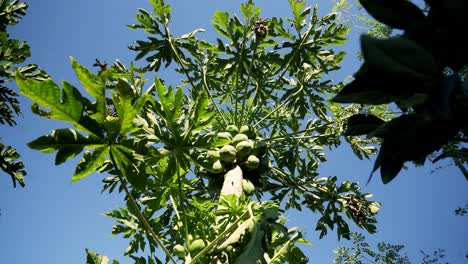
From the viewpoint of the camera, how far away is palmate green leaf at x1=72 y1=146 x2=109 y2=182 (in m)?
2.26

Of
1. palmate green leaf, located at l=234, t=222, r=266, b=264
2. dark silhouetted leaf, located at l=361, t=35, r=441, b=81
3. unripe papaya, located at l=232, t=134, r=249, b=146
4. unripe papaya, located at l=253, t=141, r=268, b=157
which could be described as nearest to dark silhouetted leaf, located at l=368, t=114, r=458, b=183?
dark silhouetted leaf, located at l=361, t=35, r=441, b=81

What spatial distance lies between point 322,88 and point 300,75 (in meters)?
0.41

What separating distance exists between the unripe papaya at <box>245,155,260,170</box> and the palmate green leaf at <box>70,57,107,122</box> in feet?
6.48

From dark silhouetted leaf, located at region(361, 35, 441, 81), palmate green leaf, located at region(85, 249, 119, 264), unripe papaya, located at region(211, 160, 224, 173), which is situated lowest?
palmate green leaf, located at region(85, 249, 119, 264)

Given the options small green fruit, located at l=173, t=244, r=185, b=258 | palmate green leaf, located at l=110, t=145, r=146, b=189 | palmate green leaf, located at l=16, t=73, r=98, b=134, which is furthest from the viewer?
small green fruit, located at l=173, t=244, r=185, b=258

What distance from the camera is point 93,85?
2000 mm

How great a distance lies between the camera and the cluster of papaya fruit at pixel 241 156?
3.75 meters

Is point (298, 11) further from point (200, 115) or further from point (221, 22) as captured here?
point (200, 115)

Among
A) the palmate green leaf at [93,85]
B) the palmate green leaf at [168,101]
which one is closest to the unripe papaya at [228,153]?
the palmate green leaf at [168,101]

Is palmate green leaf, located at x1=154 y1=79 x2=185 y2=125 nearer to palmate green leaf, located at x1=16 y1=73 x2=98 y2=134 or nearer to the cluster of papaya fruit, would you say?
palmate green leaf, located at x1=16 y1=73 x2=98 y2=134

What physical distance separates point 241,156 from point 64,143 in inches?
81.1

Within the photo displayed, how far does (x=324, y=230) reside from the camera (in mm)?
5492

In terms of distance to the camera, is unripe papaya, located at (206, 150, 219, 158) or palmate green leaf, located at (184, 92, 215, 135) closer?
palmate green leaf, located at (184, 92, 215, 135)

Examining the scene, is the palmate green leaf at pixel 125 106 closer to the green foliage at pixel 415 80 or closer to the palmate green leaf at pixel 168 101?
the palmate green leaf at pixel 168 101
